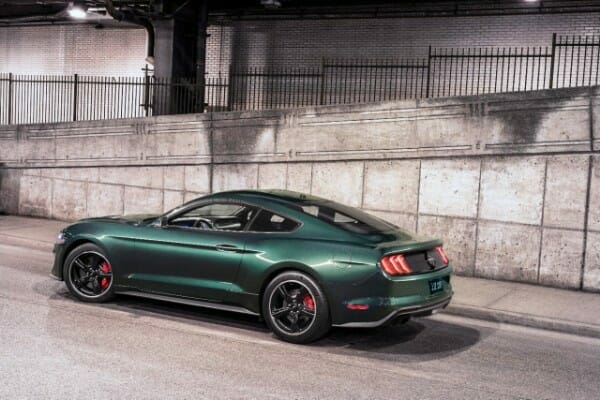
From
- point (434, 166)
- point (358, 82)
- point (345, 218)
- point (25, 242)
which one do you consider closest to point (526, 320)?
point (345, 218)

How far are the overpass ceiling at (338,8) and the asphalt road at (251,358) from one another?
35.2ft

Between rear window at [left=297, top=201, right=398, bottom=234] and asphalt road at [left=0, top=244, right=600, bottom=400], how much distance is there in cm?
115

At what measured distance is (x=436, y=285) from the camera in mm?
7305

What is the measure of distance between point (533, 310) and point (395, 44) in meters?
10.9

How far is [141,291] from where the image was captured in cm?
815

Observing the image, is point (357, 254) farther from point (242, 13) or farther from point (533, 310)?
point (242, 13)

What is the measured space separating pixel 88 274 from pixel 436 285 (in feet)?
13.4

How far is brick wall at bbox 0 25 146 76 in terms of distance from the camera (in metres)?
22.3

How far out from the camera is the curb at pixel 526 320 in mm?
8336

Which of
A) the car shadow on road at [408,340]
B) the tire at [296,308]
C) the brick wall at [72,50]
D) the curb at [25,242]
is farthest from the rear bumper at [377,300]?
the brick wall at [72,50]

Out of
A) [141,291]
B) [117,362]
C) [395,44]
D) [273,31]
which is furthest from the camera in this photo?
[273,31]

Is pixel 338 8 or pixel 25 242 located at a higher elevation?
pixel 338 8

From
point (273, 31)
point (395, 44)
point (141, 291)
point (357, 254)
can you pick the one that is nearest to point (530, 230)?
point (357, 254)

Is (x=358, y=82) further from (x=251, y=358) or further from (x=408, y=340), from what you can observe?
(x=251, y=358)
